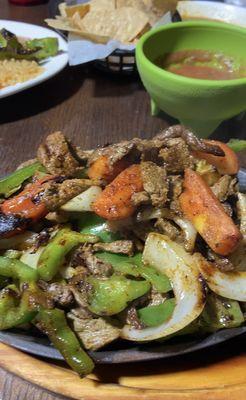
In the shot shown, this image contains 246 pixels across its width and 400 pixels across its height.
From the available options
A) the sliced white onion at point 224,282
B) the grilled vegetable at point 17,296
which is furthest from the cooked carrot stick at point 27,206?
the sliced white onion at point 224,282

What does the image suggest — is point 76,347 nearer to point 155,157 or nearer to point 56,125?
point 155,157

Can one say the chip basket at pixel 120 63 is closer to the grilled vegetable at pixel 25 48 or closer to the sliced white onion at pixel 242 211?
the grilled vegetable at pixel 25 48

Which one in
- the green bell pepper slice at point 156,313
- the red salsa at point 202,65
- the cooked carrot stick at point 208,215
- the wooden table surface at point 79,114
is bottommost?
the wooden table surface at point 79,114

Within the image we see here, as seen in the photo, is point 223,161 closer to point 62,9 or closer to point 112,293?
point 112,293

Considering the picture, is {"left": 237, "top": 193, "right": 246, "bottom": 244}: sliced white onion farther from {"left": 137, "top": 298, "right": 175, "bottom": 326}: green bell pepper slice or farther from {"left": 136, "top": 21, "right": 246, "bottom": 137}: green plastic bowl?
{"left": 136, "top": 21, "right": 246, "bottom": 137}: green plastic bowl

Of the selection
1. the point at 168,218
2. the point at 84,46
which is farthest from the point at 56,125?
the point at 168,218

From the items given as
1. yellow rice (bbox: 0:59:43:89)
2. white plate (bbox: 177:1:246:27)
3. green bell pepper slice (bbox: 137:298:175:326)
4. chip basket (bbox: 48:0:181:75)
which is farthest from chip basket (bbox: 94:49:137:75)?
green bell pepper slice (bbox: 137:298:175:326)
